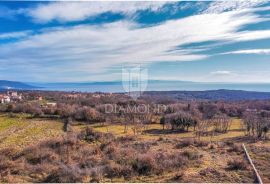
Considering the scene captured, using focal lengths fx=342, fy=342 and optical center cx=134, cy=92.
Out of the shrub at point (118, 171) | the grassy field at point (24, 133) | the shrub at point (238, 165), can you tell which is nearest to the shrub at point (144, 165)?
the shrub at point (118, 171)

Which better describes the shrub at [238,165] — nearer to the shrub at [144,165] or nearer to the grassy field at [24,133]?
the shrub at [144,165]

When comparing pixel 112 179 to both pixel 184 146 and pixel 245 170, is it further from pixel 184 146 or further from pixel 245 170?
pixel 184 146

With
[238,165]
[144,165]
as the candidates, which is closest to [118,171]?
[144,165]

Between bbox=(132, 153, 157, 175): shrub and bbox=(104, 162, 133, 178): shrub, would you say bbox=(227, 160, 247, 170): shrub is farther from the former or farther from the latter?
bbox=(104, 162, 133, 178): shrub

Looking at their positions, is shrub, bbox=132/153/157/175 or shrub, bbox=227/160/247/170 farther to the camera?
shrub, bbox=132/153/157/175

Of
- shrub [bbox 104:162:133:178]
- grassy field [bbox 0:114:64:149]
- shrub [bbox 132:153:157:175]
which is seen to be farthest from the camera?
grassy field [bbox 0:114:64:149]

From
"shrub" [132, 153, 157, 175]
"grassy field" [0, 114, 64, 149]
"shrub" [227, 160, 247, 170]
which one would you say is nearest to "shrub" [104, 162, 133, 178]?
"shrub" [132, 153, 157, 175]

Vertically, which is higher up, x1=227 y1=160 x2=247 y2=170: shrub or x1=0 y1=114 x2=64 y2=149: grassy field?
x1=227 y1=160 x2=247 y2=170: shrub

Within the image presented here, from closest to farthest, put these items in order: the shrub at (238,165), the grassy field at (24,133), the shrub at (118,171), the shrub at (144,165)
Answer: the shrub at (118,171), the shrub at (238,165), the shrub at (144,165), the grassy field at (24,133)

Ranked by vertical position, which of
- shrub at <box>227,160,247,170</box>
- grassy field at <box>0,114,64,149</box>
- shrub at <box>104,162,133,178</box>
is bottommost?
grassy field at <box>0,114,64,149</box>

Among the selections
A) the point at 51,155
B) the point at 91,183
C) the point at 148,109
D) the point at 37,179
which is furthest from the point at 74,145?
the point at 148,109

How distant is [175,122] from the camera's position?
45344 mm

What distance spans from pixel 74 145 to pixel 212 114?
140ft

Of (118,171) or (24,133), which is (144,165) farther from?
(24,133)
